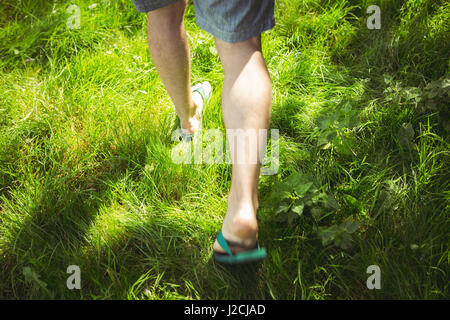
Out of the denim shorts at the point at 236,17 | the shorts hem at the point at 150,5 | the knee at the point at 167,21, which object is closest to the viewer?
the denim shorts at the point at 236,17

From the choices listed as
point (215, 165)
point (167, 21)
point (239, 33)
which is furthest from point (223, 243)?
point (167, 21)

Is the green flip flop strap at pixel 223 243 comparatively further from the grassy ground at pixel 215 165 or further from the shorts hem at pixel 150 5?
the shorts hem at pixel 150 5

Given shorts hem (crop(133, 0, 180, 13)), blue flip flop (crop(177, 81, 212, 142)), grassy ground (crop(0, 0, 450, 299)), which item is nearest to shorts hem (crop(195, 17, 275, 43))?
shorts hem (crop(133, 0, 180, 13))

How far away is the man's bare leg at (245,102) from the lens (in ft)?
3.96

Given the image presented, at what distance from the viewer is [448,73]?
2.00 metres

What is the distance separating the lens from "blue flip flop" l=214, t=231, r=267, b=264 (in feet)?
4.43

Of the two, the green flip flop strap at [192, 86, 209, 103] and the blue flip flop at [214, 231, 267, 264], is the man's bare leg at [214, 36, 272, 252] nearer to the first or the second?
the blue flip flop at [214, 231, 267, 264]

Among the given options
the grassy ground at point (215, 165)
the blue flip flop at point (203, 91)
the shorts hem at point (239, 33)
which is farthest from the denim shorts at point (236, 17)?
the blue flip flop at point (203, 91)

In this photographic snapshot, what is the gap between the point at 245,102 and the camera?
1207 mm

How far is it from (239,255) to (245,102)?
1.94ft

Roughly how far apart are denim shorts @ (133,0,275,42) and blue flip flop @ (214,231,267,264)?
774 millimetres

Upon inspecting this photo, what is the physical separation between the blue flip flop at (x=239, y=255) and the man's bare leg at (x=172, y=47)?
752mm
